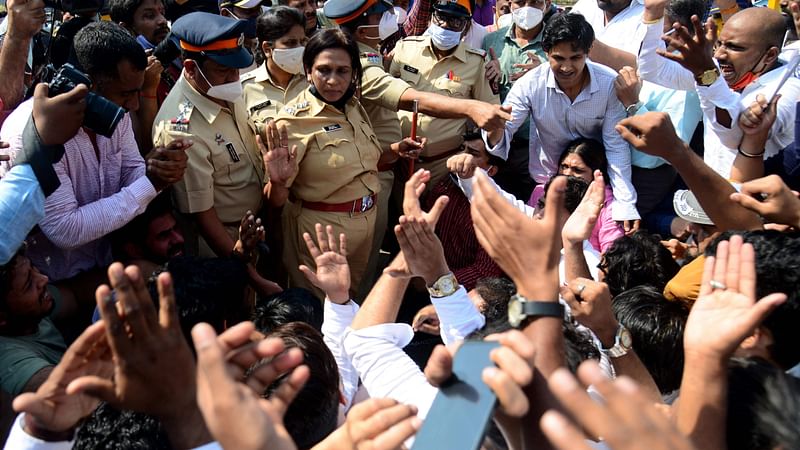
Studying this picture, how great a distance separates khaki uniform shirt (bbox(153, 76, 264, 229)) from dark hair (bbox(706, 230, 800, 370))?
2259 millimetres

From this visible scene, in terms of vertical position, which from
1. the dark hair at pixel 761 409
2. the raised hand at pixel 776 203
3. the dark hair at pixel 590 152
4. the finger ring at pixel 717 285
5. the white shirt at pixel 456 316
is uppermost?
A: the finger ring at pixel 717 285

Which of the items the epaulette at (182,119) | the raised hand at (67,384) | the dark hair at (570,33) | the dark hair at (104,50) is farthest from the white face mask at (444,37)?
the raised hand at (67,384)

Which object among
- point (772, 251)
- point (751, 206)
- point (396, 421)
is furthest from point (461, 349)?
point (751, 206)

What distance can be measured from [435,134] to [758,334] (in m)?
2.73

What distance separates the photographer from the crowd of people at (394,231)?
125 cm

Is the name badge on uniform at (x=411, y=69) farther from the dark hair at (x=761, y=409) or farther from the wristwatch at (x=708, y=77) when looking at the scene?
the dark hair at (x=761, y=409)

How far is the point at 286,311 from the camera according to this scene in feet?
8.07

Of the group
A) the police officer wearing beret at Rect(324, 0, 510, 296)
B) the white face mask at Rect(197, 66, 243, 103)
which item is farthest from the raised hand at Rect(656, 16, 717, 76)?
the white face mask at Rect(197, 66, 243, 103)

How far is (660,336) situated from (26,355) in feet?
6.21

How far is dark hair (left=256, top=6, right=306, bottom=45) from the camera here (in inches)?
147

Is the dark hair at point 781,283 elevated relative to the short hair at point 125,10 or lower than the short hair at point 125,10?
elevated

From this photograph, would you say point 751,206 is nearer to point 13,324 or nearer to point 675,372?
point 675,372

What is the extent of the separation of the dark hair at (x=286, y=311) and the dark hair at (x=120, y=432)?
2.53 ft

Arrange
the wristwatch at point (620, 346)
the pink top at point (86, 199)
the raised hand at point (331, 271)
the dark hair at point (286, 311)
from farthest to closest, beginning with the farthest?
the pink top at point (86, 199) < the dark hair at point (286, 311) < the raised hand at point (331, 271) < the wristwatch at point (620, 346)
